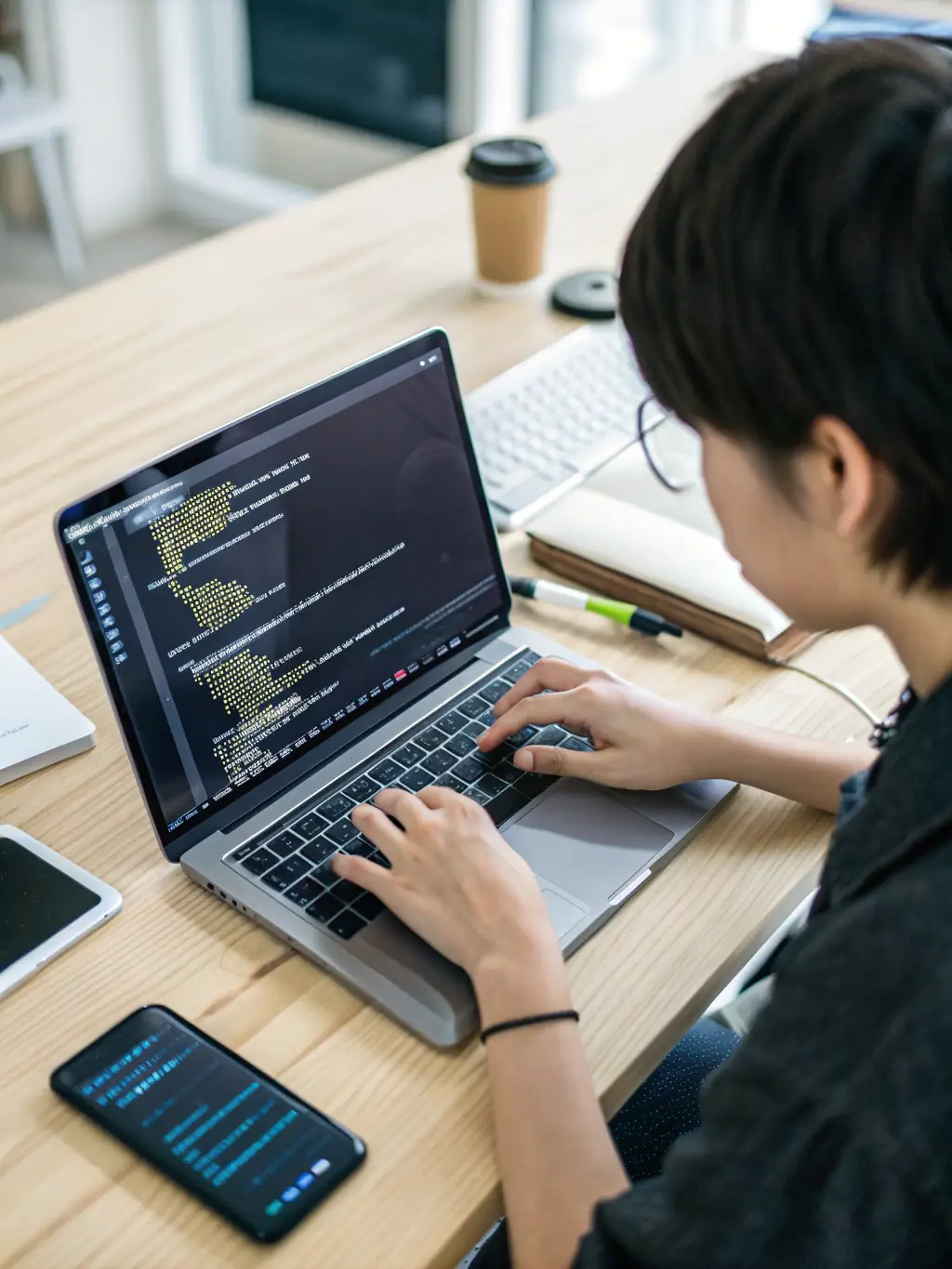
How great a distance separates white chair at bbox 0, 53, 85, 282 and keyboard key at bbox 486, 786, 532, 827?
2.79m

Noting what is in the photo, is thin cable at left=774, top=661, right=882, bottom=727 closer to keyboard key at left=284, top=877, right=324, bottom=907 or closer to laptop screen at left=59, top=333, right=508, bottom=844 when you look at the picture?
laptop screen at left=59, top=333, right=508, bottom=844

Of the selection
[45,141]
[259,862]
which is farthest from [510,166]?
[45,141]

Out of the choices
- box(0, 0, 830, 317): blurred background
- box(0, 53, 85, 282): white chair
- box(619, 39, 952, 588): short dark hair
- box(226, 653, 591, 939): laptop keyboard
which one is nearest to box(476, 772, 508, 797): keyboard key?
box(226, 653, 591, 939): laptop keyboard

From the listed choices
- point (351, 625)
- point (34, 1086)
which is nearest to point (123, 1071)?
point (34, 1086)

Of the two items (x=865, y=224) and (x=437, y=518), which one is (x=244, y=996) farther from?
(x=865, y=224)

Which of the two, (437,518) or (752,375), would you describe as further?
(437,518)

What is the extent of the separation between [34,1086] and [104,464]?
687mm

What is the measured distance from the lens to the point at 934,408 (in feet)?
1.93

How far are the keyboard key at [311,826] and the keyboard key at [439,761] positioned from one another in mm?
88

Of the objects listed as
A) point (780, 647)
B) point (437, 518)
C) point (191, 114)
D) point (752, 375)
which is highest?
point (752, 375)

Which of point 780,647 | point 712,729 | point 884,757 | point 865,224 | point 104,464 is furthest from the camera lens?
point 104,464

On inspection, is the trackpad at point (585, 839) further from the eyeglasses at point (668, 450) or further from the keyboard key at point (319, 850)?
the eyeglasses at point (668, 450)

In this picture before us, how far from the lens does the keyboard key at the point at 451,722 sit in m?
0.95

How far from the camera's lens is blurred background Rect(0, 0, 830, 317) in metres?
3.22
